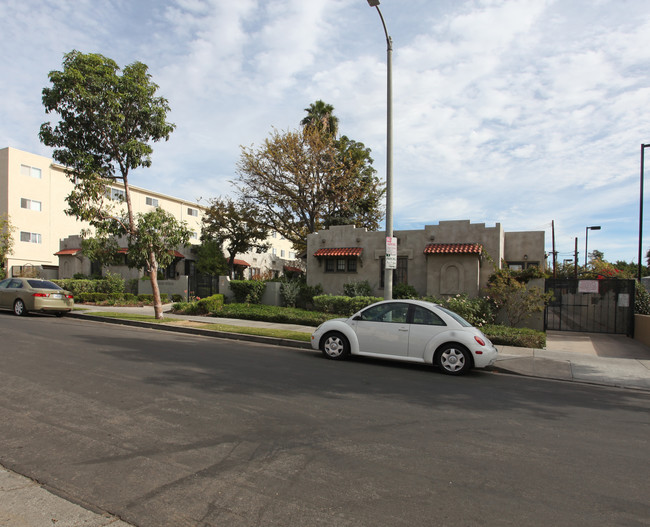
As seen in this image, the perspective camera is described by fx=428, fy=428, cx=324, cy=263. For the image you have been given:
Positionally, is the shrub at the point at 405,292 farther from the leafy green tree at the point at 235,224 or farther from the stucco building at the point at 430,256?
the leafy green tree at the point at 235,224

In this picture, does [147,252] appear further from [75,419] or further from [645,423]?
[645,423]

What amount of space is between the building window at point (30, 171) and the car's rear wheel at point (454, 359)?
133 feet

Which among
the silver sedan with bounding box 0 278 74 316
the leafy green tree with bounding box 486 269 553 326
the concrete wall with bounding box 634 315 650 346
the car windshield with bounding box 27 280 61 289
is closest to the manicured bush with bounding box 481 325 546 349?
the leafy green tree with bounding box 486 269 553 326

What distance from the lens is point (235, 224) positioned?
100 feet

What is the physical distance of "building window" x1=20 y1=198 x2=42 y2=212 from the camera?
36125 millimetres

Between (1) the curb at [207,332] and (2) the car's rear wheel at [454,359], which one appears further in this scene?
(1) the curb at [207,332]

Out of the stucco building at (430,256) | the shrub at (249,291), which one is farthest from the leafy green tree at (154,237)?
the stucco building at (430,256)

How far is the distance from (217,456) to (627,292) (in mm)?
16259

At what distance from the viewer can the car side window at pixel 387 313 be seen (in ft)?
29.4

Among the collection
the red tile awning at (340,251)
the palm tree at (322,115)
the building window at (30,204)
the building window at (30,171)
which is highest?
the palm tree at (322,115)

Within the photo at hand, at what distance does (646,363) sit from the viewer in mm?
10352

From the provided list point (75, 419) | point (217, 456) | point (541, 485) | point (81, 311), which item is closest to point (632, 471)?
point (541, 485)

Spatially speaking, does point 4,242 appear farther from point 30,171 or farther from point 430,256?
point 430,256

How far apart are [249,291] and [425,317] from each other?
529 inches
